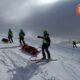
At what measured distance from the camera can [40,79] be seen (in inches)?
574

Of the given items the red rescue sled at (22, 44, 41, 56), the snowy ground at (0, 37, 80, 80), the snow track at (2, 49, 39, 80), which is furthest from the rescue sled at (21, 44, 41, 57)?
the snowy ground at (0, 37, 80, 80)

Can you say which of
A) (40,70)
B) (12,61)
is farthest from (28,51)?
(40,70)

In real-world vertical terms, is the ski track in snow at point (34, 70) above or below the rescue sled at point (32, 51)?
below

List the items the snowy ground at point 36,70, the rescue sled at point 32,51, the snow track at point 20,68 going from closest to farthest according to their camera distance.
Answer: the snowy ground at point 36,70 < the snow track at point 20,68 < the rescue sled at point 32,51

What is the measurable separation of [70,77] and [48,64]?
134 inches

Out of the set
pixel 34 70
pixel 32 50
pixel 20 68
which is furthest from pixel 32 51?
pixel 34 70

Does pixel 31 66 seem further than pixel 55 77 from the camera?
Yes

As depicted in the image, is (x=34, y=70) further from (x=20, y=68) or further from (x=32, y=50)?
(x=32, y=50)

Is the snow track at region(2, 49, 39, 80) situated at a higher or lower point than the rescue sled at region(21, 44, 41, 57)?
lower

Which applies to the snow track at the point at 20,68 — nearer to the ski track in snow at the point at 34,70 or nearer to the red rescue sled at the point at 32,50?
the ski track in snow at the point at 34,70

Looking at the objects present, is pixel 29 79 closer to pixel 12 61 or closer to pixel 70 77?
pixel 70 77

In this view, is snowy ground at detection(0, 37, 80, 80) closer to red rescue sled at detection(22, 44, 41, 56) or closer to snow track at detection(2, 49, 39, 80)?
snow track at detection(2, 49, 39, 80)

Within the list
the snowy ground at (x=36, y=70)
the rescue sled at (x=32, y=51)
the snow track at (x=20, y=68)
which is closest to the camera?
the snowy ground at (x=36, y=70)

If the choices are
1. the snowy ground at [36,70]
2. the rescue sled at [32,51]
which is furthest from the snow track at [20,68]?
the rescue sled at [32,51]
